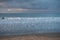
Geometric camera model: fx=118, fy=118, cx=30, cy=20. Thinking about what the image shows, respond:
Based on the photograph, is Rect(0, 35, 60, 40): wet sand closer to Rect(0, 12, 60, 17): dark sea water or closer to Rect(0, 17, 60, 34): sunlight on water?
Rect(0, 17, 60, 34): sunlight on water

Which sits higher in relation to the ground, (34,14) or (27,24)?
(34,14)

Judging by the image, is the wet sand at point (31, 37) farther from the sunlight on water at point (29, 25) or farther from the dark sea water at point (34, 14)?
the dark sea water at point (34, 14)

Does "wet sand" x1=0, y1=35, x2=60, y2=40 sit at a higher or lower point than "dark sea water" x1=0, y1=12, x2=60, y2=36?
lower

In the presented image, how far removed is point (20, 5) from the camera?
4.78 feet

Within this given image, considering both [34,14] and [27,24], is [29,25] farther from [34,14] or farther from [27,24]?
[34,14]

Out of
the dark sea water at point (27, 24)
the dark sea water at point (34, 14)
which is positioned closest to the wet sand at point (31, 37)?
the dark sea water at point (27, 24)

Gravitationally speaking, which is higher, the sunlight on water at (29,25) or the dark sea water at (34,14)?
the dark sea water at (34,14)

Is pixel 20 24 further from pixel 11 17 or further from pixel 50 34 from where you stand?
pixel 50 34

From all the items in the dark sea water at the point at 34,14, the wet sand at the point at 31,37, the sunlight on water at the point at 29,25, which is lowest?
the wet sand at the point at 31,37

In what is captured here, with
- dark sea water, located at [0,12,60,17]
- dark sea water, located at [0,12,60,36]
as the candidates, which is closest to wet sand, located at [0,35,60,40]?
A: dark sea water, located at [0,12,60,36]

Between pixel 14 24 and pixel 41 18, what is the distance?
318mm

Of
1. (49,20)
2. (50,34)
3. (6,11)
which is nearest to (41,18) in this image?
(49,20)

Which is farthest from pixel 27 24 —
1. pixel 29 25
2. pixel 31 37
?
pixel 31 37

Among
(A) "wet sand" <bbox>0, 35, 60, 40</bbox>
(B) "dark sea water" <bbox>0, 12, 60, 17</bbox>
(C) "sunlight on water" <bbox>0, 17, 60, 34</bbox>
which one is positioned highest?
(B) "dark sea water" <bbox>0, 12, 60, 17</bbox>
